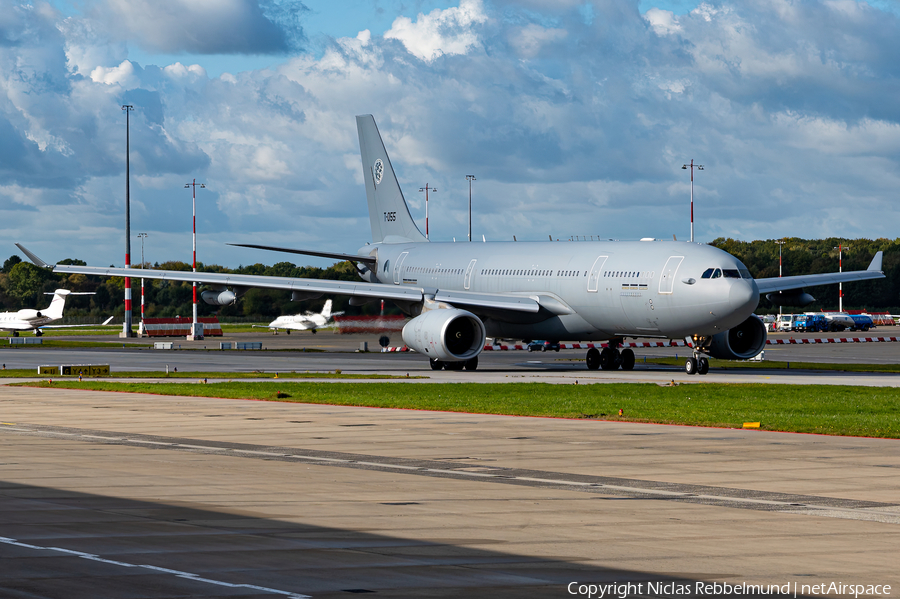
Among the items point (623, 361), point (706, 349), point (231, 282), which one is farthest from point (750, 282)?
point (231, 282)

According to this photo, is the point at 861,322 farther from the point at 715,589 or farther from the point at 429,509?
the point at 715,589

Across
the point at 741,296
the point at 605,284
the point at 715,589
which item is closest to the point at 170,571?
the point at 715,589

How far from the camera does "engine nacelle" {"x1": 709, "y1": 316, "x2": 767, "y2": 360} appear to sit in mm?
43656

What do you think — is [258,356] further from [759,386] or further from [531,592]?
[531,592]

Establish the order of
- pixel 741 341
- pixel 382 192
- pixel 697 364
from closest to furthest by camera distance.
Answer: pixel 697 364
pixel 741 341
pixel 382 192

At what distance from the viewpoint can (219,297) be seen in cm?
5016

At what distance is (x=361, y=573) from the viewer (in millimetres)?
9867

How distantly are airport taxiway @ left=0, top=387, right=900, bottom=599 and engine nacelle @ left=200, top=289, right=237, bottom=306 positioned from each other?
25.4m

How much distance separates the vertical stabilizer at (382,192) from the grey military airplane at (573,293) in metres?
5.14

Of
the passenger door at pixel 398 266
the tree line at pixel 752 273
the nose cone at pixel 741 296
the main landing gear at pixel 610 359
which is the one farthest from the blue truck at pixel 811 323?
the nose cone at pixel 741 296

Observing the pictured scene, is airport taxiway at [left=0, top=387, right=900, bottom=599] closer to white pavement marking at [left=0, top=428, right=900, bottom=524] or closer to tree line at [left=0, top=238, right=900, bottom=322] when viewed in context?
white pavement marking at [left=0, top=428, right=900, bottom=524]

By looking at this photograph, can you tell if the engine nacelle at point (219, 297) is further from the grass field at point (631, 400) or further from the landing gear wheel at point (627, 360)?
the landing gear wheel at point (627, 360)

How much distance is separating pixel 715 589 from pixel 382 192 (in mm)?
52037

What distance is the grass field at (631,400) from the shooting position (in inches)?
970
